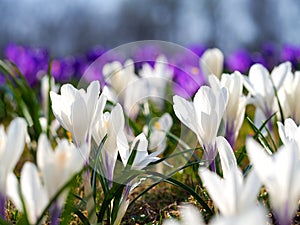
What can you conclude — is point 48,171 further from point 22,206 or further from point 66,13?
point 66,13

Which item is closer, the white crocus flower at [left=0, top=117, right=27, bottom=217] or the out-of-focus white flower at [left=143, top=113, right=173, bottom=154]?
the white crocus flower at [left=0, top=117, right=27, bottom=217]

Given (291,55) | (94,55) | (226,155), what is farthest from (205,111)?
(94,55)

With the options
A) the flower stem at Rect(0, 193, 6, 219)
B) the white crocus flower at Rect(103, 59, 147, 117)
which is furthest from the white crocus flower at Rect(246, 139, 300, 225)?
the white crocus flower at Rect(103, 59, 147, 117)

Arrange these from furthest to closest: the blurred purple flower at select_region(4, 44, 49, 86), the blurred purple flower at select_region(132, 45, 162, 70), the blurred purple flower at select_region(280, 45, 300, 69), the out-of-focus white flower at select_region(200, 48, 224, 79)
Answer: the blurred purple flower at select_region(132, 45, 162, 70)
the blurred purple flower at select_region(280, 45, 300, 69)
the blurred purple flower at select_region(4, 44, 49, 86)
the out-of-focus white flower at select_region(200, 48, 224, 79)

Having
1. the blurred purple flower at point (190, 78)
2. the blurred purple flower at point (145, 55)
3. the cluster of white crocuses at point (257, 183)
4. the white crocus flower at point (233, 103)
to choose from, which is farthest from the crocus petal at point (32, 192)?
the blurred purple flower at point (145, 55)

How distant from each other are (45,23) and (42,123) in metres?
32.4

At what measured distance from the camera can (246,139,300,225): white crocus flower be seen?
35.2 inches

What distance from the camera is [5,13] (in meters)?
32.3

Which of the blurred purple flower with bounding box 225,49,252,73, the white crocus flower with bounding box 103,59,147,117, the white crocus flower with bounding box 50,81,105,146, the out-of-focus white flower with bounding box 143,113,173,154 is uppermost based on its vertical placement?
the blurred purple flower with bounding box 225,49,252,73

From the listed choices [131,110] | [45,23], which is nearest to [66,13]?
[45,23]

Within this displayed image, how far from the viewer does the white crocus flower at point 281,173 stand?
89 centimetres

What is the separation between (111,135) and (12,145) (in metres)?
0.38

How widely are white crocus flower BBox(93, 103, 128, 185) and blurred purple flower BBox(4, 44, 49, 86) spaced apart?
316 centimetres

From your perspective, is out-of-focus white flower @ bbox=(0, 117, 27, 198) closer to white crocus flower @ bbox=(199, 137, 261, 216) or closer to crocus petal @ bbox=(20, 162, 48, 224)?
crocus petal @ bbox=(20, 162, 48, 224)
